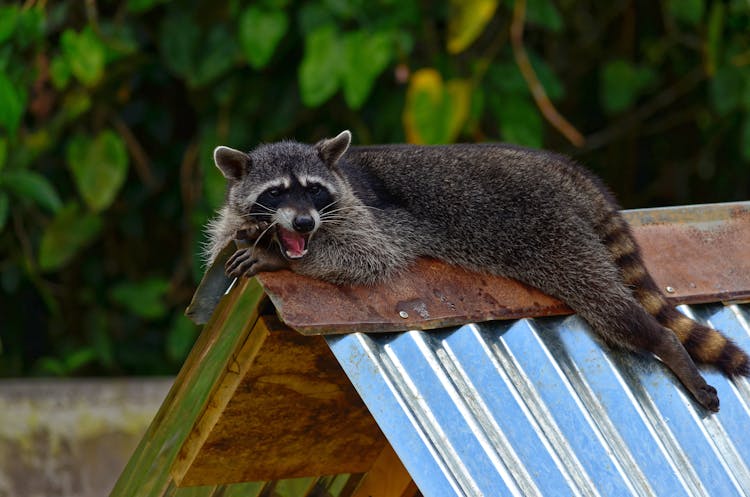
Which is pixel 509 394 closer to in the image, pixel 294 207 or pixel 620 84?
pixel 294 207

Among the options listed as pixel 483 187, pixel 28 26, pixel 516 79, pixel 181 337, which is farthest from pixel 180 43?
pixel 483 187

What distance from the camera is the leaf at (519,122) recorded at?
636cm

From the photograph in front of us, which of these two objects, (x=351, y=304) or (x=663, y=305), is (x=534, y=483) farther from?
(x=663, y=305)

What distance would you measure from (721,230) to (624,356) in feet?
2.52

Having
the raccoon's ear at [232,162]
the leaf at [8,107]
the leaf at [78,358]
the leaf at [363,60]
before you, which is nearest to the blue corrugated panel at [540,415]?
the raccoon's ear at [232,162]

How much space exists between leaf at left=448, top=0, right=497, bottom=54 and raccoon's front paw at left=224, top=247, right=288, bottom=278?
3067 mm

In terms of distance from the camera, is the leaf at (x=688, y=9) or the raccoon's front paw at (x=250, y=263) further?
the leaf at (x=688, y=9)

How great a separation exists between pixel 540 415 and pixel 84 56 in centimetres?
365

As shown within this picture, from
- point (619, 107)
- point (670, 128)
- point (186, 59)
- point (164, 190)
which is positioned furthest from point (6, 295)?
point (670, 128)

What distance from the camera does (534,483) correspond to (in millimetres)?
2779

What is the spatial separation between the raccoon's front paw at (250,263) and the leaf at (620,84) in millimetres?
4241

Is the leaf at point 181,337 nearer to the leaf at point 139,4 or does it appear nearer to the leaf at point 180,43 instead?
the leaf at point 180,43

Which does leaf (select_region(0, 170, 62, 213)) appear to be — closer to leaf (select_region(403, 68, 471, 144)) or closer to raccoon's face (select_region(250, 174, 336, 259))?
leaf (select_region(403, 68, 471, 144))

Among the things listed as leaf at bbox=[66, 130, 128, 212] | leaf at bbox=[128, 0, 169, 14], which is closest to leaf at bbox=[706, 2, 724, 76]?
leaf at bbox=[128, 0, 169, 14]
